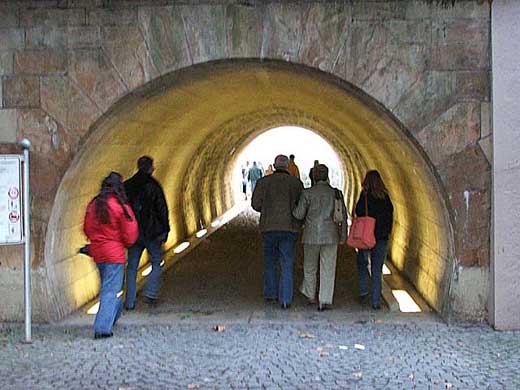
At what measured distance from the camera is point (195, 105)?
1120cm

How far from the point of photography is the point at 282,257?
940 cm

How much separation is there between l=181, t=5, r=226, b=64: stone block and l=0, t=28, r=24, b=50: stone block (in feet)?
5.19

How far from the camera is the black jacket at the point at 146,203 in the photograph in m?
9.20

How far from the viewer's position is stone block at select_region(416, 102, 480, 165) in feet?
26.7

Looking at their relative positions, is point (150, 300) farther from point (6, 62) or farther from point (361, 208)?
point (6, 62)

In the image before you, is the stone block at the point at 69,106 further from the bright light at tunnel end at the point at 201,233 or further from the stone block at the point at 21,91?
the bright light at tunnel end at the point at 201,233

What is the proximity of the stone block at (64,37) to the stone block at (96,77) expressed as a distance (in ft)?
0.29

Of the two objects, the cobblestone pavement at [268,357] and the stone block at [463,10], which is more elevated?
the stone block at [463,10]

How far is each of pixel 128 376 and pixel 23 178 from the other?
237 centimetres

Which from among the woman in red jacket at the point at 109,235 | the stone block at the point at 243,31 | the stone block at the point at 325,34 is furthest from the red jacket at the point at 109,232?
the stone block at the point at 325,34

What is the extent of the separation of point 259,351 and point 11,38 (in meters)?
3.99

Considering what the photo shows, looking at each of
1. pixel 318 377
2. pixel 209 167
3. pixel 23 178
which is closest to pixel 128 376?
pixel 318 377

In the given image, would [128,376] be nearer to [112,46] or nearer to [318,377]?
[318,377]

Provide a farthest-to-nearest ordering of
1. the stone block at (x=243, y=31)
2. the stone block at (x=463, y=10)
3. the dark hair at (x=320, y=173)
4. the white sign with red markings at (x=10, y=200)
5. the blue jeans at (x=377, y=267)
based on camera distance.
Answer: the blue jeans at (x=377, y=267), the dark hair at (x=320, y=173), the stone block at (x=243, y=31), the stone block at (x=463, y=10), the white sign with red markings at (x=10, y=200)
